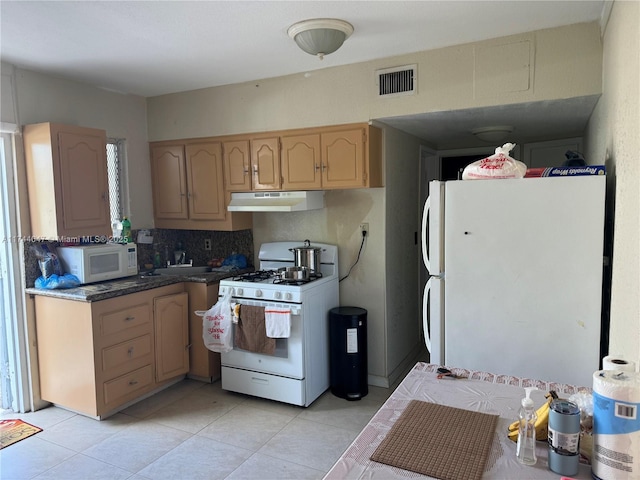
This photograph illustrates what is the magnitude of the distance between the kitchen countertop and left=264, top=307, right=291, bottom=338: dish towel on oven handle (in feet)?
2.42

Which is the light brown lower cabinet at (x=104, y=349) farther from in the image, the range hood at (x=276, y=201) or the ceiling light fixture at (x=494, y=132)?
the ceiling light fixture at (x=494, y=132)

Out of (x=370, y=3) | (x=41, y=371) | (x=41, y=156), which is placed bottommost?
(x=41, y=371)

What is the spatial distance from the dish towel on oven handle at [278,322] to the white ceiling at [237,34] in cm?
168

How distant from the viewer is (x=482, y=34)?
9.05 feet

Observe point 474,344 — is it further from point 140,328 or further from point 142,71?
point 142,71

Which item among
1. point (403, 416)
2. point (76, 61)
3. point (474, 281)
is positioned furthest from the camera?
point (76, 61)

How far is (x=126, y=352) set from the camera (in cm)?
328

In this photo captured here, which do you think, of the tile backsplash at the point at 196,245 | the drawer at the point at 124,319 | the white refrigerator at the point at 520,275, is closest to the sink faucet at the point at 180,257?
the tile backsplash at the point at 196,245

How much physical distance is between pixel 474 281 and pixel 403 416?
3.32 feet

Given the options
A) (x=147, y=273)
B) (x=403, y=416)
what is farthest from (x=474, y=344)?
(x=147, y=273)

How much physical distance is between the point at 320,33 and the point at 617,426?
7.63 feet

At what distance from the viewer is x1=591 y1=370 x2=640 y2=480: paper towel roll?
3.36 feet

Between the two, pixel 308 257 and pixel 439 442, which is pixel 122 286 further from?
pixel 439 442

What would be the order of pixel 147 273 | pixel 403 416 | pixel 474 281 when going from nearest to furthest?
pixel 403 416 < pixel 474 281 < pixel 147 273
